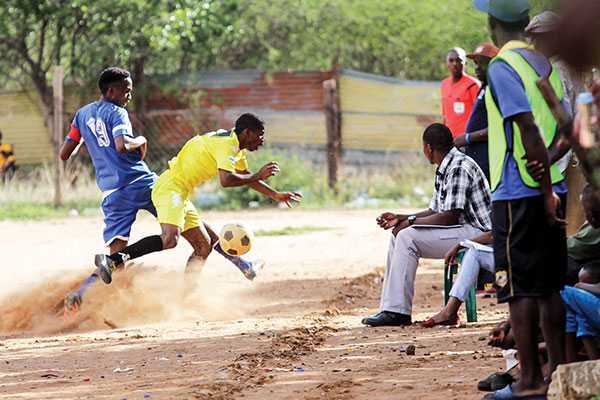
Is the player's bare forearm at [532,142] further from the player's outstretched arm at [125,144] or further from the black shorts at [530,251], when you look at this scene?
the player's outstretched arm at [125,144]

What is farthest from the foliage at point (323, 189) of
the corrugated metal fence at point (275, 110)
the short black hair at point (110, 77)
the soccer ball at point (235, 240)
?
the short black hair at point (110, 77)

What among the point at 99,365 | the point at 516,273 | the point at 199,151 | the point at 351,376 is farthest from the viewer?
the point at 199,151

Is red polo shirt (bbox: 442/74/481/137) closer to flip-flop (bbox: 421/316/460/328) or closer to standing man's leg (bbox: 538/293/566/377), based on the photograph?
flip-flop (bbox: 421/316/460/328)

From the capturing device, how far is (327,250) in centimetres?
1464

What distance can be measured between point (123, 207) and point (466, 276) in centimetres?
308

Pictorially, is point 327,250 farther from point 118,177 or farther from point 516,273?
point 516,273

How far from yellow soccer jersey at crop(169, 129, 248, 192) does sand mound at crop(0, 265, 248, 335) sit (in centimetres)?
87

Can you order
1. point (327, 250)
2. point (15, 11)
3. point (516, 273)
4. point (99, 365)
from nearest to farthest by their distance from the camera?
1. point (516, 273)
2. point (99, 365)
3. point (327, 250)
4. point (15, 11)

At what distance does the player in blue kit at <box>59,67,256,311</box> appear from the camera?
963 centimetres

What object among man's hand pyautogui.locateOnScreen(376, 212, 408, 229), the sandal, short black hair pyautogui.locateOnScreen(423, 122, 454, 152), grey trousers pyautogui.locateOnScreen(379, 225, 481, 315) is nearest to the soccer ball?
man's hand pyautogui.locateOnScreen(376, 212, 408, 229)

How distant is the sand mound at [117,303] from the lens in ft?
31.2

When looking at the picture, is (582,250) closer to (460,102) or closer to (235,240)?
(235,240)

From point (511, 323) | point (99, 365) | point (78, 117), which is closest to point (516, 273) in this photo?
point (511, 323)

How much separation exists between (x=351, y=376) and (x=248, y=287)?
4.94 m
